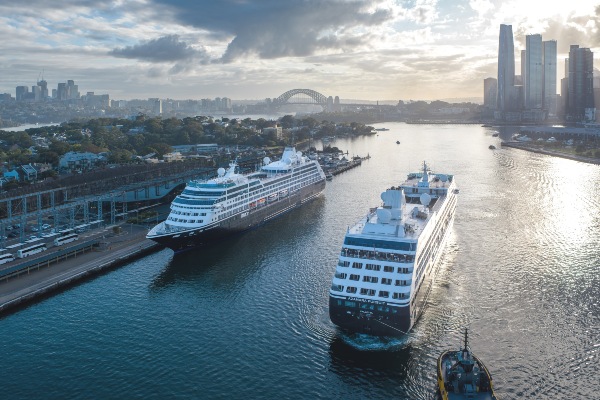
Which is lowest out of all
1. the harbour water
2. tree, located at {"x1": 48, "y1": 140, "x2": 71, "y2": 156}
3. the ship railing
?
the harbour water

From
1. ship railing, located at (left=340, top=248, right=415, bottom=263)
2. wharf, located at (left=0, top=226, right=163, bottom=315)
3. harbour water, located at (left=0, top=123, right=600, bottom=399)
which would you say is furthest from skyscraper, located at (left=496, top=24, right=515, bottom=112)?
ship railing, located at (left=340, top=248, right=415, bottom=263)

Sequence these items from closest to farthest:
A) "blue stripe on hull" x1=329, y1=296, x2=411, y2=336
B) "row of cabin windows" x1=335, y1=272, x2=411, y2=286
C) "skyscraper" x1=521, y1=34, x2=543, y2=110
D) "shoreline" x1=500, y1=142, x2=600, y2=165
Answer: "blue stripe on hull" x1=329, y1=296, x2=411, y2=336 < "row of cabin windows" x1=335, y1=272, x2=411, y2=286 < "shoreline" x1=500, y1=142, x2=600, y2=165 < "skyscraper" x1=521, y1=34, x2=543, y2=110

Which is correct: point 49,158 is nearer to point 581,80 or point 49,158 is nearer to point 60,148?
point 60,148

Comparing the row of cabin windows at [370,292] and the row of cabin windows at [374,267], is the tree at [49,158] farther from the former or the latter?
Result: the row of cabin windows at [370,292]

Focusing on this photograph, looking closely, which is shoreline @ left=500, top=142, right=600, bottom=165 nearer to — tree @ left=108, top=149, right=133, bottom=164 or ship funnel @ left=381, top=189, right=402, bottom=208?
ship funnel @ left=381, top=189, right=402, bottom=208

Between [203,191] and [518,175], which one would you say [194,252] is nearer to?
[203,191]

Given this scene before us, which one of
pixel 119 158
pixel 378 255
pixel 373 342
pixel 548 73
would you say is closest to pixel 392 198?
pixel 378 255

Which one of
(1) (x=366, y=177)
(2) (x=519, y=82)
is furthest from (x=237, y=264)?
(2) (x=519, y=82)

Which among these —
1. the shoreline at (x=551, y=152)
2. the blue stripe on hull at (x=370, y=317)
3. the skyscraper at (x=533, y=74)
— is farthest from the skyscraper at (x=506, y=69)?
the blue stripe on hull at (x=370, y=317)

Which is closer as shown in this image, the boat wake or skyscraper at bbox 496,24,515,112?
Result: the boat wake
